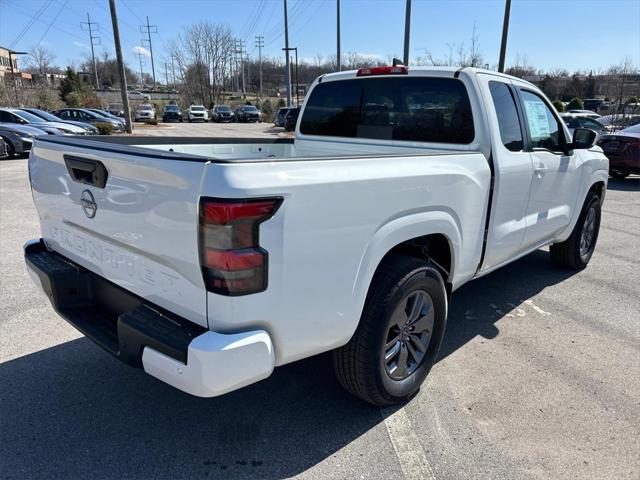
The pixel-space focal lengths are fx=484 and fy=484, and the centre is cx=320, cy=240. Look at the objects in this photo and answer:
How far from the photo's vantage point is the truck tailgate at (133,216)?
77.4 inches

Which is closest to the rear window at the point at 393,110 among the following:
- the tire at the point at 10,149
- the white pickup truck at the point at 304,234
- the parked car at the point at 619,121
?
the white pickup truck at the point at 304,234

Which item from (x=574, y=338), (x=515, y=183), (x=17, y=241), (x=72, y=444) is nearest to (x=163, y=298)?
(x=72, y=444)

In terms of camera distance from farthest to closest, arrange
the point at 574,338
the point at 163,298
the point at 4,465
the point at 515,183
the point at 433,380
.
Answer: the point at 574,338 < the point at 515,183 < the point at 433,380 < the point at 4,465 < the point at 163,298

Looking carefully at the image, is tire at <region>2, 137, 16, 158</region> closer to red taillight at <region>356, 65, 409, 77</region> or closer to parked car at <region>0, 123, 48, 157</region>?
parked car at <region>0, 123, 48, 157</region>

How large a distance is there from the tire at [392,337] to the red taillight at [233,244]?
82 centimetres

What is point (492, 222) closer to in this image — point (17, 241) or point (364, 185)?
point (364, 185)

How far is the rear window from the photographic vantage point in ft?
11.4

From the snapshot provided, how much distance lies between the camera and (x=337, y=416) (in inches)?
111

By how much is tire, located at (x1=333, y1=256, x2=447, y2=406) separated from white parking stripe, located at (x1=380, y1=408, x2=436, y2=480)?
0.10 metres

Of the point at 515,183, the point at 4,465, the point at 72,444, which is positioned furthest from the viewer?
the point at 515,183

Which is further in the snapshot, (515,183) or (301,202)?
(515,183)

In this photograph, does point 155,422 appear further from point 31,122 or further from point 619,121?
point 619,121

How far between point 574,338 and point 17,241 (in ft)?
20.6

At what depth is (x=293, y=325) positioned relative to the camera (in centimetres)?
212
